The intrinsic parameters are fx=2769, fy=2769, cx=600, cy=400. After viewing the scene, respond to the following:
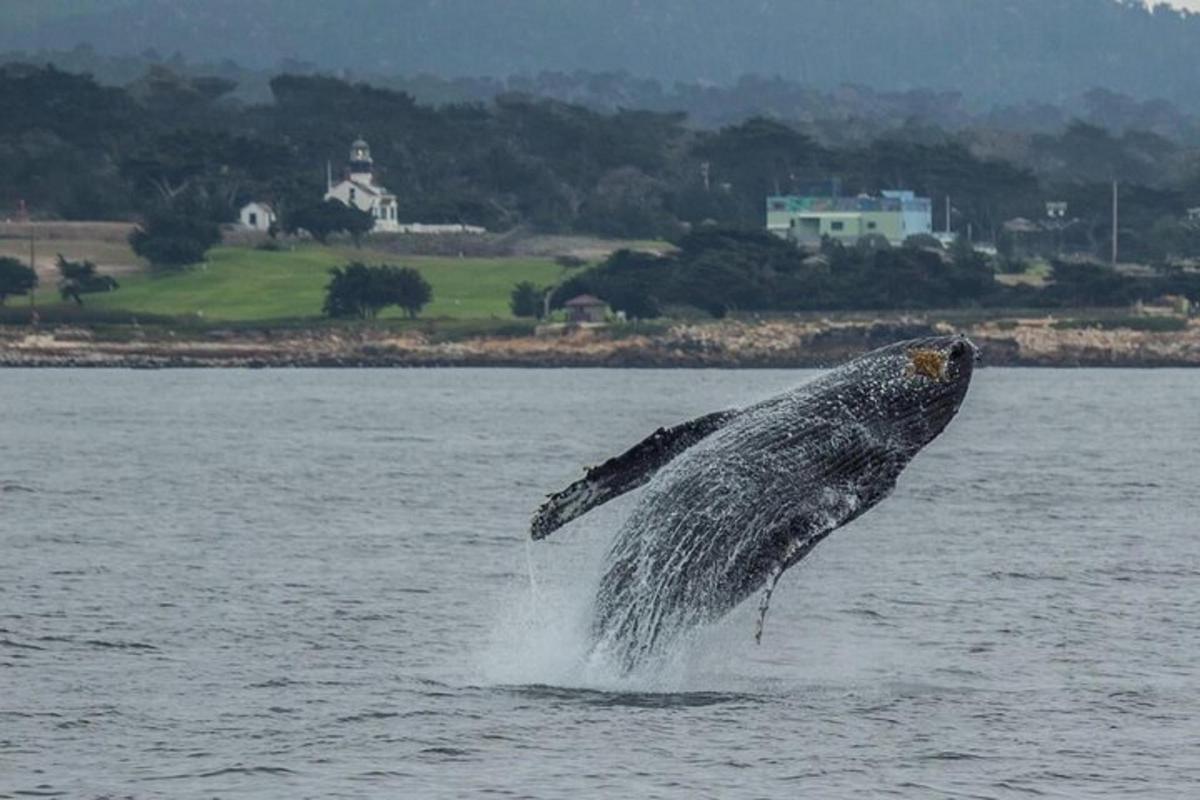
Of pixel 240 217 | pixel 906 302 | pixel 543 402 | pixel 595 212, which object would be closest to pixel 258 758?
pixel 543 402

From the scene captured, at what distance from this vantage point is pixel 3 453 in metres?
63.4

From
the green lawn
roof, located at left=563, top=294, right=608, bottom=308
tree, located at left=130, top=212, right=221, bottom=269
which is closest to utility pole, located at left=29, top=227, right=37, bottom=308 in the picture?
the green lawn

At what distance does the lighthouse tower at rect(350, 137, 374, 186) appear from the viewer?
177 meters

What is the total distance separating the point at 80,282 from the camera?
5448 inches

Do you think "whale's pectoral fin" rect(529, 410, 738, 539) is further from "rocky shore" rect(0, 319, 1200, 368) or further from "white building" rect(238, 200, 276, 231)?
"white building" rect(238, 200, 276, 231)

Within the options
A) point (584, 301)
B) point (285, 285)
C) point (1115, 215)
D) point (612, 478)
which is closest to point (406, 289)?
point (584, 301)

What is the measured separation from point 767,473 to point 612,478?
4.08 ft

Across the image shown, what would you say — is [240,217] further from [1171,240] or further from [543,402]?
[543,402]

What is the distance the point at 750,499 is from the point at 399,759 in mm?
3430

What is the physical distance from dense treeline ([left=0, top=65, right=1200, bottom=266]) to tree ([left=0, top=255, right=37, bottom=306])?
1939cm

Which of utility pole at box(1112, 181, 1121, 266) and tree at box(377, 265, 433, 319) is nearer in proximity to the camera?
tree at box(377, 265, 433, 319)

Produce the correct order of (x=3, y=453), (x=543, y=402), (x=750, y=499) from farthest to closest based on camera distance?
(x=543, y=402), (x=3, y=453), (x=750, y=499)

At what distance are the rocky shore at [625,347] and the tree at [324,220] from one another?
27940 millimetres

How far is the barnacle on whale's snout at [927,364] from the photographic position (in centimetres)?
2103
